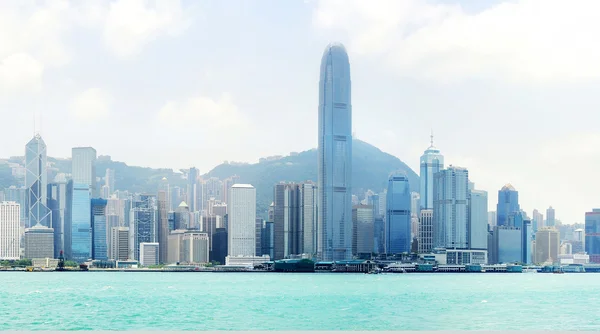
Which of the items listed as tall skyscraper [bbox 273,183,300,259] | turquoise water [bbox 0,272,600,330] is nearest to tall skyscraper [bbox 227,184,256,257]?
tall skyscraper [bbox 273,183,300,259]

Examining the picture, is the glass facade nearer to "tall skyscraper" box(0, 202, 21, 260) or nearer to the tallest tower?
"tall skyscraper" box(0, 202, 21, 260)

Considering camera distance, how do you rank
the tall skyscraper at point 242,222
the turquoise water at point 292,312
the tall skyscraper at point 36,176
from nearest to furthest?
the turquoise water at point 292,312 < the tall skyscraper at point 242,222 < the tall skyscraper at point 36,176

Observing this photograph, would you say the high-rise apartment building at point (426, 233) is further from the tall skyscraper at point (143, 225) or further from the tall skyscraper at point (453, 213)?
the tall skyscraper at point (143, 225)

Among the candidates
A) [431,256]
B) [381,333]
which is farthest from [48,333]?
[431,256]

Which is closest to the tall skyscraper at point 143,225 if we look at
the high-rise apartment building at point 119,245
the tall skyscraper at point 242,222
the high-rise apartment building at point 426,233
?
the high-rise apartment building at point 119,245

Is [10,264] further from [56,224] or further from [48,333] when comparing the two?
[48,333]

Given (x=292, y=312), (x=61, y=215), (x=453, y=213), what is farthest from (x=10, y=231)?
(x=292, y=312)

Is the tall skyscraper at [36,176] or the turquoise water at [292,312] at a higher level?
the tall skyscraper at [36,176]
